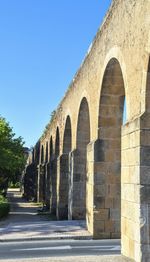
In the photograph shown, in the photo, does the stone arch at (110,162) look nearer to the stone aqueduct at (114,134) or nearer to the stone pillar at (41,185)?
the stone aqueduct at (114,134)

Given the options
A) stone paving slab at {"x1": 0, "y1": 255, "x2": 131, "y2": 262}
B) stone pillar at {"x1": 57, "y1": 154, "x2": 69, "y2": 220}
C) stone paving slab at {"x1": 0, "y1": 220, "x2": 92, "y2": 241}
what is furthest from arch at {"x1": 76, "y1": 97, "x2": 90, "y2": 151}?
stone paving slab at {"x1": 0, "y1": 255, "x2": 131, "y2": 262}

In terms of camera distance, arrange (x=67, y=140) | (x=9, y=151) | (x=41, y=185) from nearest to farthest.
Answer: (x=67, y=140) → (x=9, y=151) → (x=41, y=185)

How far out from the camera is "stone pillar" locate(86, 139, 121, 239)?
11.5 m

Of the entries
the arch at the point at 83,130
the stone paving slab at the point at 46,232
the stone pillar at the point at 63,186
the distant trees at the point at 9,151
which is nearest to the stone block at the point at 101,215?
the stone paving slab at the point at 46,232

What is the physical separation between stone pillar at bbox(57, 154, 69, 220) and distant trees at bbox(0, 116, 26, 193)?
17.3 feet

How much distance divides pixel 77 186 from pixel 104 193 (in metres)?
4.38

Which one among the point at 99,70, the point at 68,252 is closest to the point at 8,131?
the point at 99,70

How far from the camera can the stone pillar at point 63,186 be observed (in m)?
19.2

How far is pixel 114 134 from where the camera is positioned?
11.8 m

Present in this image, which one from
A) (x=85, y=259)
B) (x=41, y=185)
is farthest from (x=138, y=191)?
(x=41, y=185)

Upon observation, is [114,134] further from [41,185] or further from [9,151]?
[41,185]

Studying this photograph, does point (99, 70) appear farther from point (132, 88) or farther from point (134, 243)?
point (134, 243)

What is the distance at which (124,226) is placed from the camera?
27.3ft

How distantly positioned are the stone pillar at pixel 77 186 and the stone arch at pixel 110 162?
4.18 m
